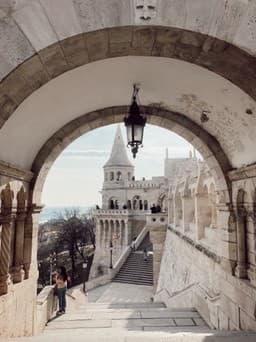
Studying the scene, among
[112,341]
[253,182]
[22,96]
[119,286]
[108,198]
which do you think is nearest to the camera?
[22,96]

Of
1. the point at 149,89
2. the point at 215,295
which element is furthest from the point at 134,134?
the point at 215,295

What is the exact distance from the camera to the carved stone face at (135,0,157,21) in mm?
2379

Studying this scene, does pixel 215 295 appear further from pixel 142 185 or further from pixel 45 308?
pixel 142 185

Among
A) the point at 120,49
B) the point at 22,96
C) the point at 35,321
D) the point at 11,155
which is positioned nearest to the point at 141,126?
the point at 120,49

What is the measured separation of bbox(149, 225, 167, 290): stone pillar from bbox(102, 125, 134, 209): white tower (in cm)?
2172

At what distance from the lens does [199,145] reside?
5367mm

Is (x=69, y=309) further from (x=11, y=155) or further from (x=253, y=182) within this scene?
(x=253, y=182)

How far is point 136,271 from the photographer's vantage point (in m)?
22.1

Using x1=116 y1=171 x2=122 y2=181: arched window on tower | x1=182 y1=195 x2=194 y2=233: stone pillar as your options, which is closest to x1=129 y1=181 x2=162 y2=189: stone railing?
x1=116 y1=171 x2=122 y2=181: arched window on tower

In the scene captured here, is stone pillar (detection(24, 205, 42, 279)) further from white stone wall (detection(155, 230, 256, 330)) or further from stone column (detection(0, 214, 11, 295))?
white stone wall (detection(155, 230, 256, 330))

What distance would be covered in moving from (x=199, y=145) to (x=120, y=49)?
3082 mm

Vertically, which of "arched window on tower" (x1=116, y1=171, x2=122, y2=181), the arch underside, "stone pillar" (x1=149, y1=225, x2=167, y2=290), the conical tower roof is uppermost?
the conical tower roof

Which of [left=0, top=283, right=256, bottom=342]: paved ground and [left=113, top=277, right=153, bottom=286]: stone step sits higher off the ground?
[left=0, top=283, right=256, bottom=342]: paved ground

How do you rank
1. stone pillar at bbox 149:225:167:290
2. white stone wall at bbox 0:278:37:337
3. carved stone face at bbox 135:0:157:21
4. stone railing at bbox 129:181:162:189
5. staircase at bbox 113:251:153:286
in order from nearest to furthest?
carved stone face at bbox 135:0:157:21 < white stone wall at bbox 0:278:37:337 < stone pillar at bbox 149:225:167:290 < staircase at bbox 113:251:153:286 < stone railing at bbox 129:181:162:189
